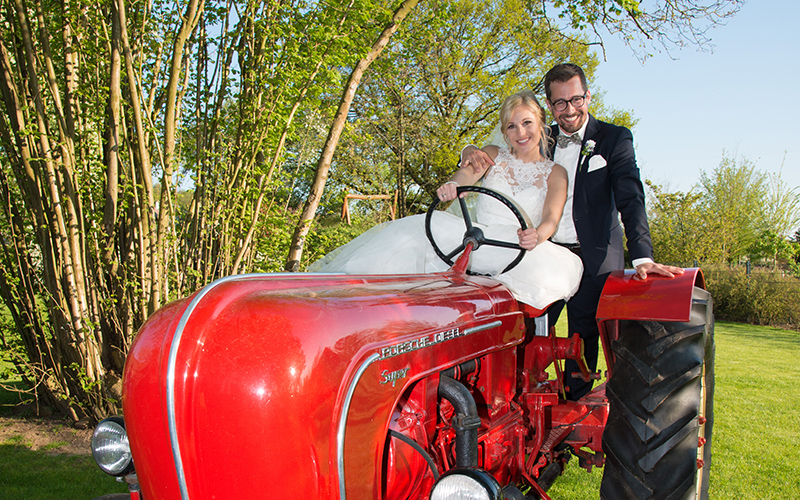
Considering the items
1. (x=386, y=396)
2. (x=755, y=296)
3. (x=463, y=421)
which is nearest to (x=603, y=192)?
(x=463, y=421)

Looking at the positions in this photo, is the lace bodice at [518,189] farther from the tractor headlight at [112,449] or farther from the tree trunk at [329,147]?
the tree trunk at [329,147]

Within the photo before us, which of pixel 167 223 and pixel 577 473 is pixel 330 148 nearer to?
pixel 167 223

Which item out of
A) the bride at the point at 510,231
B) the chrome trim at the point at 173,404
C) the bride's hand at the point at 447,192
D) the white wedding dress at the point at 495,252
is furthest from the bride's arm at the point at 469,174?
the chrome trim at the point at 173,404

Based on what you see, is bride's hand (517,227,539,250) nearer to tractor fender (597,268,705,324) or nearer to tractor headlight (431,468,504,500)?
tractor fender (597,268,705,324)

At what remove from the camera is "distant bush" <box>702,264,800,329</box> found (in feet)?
42.1

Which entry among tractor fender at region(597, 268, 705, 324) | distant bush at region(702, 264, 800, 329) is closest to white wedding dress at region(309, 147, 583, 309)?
tractor fender at region(597, 268, 705, 324)

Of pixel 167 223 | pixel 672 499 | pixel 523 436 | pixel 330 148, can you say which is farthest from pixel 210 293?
pixel 330 148

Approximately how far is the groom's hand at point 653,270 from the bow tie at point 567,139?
921 mm

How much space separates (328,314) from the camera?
1.33m

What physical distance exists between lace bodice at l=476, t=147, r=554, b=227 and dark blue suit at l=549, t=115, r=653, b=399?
0.18 m

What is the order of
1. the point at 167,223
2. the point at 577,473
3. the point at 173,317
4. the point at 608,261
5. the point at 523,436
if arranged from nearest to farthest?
the point at 173,317
the point at 523,436
the point at 608,261
the point at 577,473
the point at 167,223

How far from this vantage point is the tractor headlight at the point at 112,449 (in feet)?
5.35

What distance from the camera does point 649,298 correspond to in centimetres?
229

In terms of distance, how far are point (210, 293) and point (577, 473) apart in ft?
10.5
